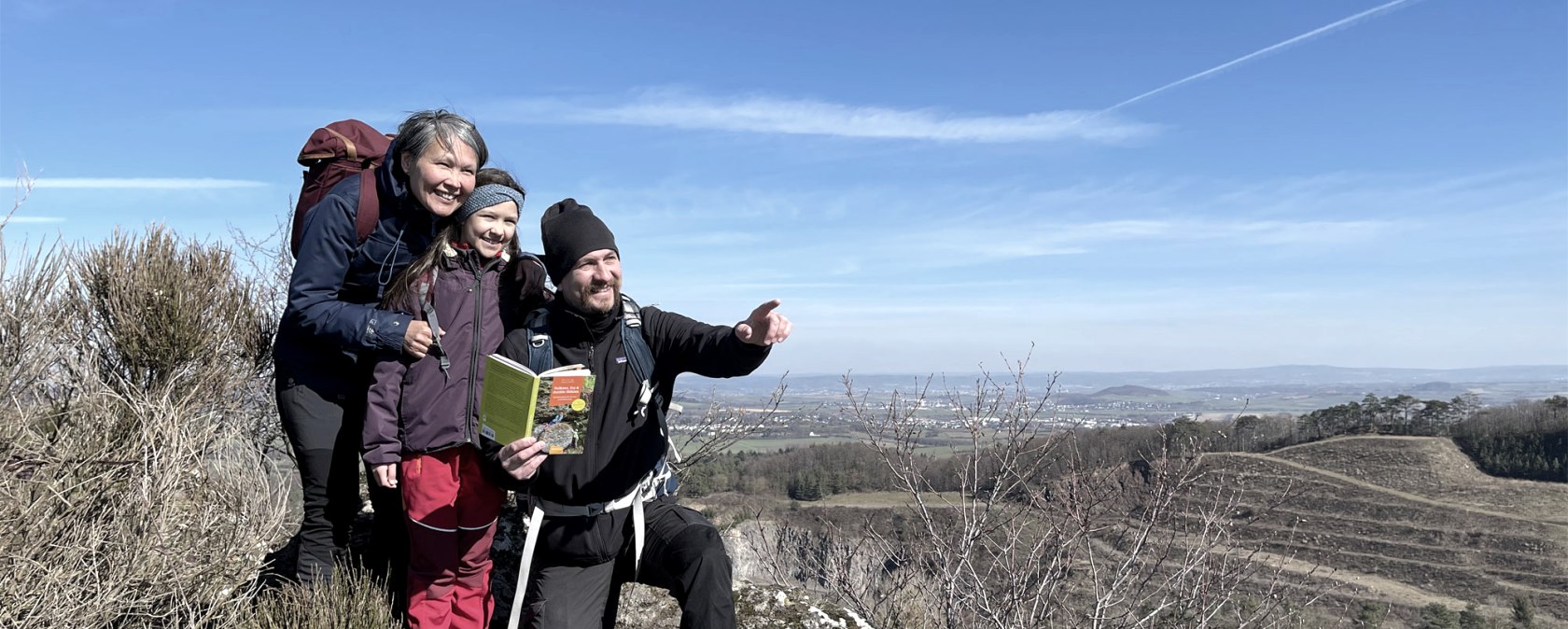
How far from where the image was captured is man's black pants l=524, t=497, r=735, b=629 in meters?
2.57

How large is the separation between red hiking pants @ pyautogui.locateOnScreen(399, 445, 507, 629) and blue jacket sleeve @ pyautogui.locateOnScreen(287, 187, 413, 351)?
0.41 m

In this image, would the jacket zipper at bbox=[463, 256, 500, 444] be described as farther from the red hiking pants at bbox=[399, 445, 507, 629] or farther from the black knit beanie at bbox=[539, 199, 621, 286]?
the black knit beanie at bbox=[539, 199, 621, 286]

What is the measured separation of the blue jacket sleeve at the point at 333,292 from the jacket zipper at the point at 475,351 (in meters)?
0.20

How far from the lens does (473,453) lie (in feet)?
8.79

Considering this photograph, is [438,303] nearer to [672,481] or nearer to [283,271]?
[672,481]

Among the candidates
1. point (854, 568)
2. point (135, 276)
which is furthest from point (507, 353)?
point (854, 568)

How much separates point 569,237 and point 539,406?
0.57m

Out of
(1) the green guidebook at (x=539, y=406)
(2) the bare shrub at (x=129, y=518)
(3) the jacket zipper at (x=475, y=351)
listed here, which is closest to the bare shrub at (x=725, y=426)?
(2) the bare shrub at (x=129, y=518)

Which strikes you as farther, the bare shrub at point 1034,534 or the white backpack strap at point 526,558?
the bare shrub at point 1034,534

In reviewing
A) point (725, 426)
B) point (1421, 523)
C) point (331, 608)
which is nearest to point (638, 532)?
point (331, 608)

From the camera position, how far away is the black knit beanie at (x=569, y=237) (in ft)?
8.64

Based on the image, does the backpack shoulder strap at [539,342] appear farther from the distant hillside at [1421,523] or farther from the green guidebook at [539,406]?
the distant hillside at [1421,523]

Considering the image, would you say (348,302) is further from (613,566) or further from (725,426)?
(725,426)

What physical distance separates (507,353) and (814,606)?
6.82ft
